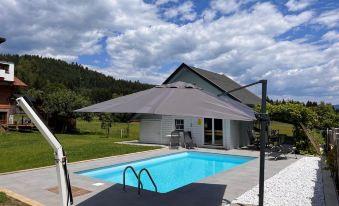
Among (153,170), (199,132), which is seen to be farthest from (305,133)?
(153,170)

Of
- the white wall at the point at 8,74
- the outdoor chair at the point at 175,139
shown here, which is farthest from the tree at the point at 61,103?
the outdoor chair at the point at 175,139

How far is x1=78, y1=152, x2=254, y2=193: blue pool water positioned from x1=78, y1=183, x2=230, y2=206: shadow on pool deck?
235 cm

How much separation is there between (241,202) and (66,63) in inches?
4863

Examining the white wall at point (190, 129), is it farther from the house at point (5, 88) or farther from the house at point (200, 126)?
the house at point (5, 88)

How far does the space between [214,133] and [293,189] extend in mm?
11204

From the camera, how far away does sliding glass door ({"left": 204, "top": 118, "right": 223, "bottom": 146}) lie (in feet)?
65.0

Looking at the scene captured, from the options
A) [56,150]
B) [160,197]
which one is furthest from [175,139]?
[56,150]

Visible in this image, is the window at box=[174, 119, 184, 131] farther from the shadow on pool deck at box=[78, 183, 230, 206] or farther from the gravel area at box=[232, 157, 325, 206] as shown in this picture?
the shadow on pool deck at box=[78, 183, 230, 206]

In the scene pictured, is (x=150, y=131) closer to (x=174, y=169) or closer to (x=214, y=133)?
(x=214, y=133)

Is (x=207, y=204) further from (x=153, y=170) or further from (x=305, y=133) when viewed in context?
(x=305, y=133)

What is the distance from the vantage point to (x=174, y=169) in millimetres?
14250

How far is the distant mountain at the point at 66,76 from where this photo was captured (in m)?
84.8

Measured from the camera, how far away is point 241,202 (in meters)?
7.29

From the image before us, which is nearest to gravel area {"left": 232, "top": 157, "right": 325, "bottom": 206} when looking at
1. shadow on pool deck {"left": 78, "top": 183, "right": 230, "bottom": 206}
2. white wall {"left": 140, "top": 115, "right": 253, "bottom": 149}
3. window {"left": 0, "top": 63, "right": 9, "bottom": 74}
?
shadow on pool deck {"left": 78, "top": 183, "right": 230, "bottom": 206}
